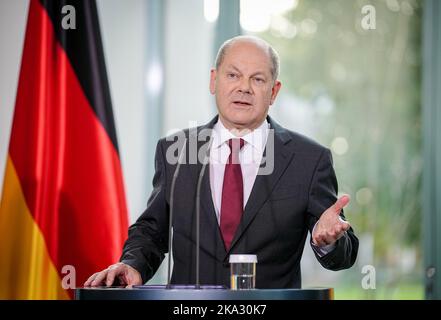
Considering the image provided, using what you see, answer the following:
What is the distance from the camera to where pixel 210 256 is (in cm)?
268

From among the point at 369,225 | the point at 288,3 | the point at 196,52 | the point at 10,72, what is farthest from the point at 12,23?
the point at 369,225

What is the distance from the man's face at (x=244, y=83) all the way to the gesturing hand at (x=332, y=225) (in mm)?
762

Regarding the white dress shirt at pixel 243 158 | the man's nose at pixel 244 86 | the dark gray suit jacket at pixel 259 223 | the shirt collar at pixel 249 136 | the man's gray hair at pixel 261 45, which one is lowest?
the dark gray suit jacket at pixel 259 223

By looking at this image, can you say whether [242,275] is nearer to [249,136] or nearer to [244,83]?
[249,136]

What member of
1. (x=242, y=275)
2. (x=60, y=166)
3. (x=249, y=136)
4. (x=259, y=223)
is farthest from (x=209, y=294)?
(x=60, y=166)

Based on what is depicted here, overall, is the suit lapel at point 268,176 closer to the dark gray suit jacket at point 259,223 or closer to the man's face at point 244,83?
the dark gray suit jacket at point 259,223

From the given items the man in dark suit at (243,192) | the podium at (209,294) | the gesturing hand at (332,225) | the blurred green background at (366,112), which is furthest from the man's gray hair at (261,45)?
the blurred green background at (366,112)

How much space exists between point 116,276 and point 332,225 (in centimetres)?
72

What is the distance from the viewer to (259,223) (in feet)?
8.88

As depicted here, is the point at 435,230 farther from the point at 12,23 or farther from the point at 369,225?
the point at 12,23

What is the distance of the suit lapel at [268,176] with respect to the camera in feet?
8.80

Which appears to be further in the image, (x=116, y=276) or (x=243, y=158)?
(x=243, y=158)

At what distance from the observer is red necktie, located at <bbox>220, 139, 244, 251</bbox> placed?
2701 millimetres

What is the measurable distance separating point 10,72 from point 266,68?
76.3 inches
